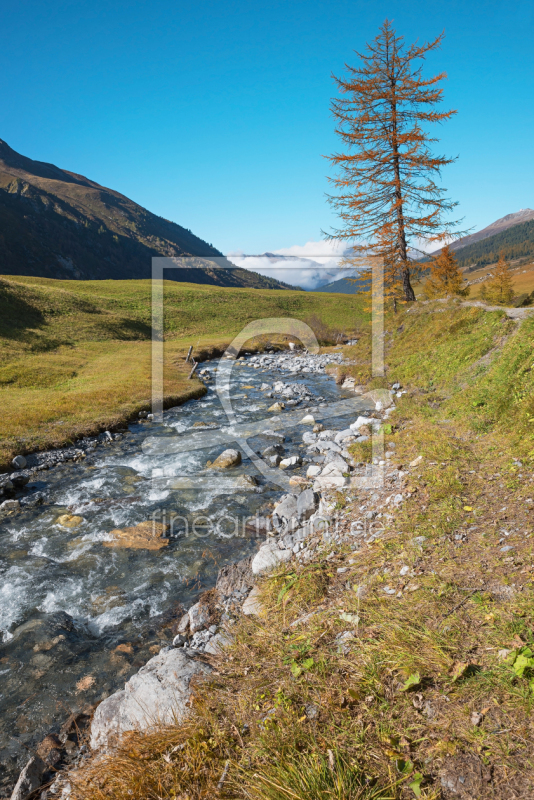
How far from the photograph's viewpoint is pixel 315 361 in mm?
34781

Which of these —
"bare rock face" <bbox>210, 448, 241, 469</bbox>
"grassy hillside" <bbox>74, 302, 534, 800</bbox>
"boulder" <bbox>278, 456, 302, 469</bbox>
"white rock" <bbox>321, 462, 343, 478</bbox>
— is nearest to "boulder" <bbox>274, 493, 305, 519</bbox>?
"white rock" <bbox>321, 462, 343, 478</bbox>

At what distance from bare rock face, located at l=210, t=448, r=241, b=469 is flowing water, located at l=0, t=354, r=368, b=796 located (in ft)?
1.39

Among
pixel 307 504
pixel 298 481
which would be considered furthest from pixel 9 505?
pixel 307 504

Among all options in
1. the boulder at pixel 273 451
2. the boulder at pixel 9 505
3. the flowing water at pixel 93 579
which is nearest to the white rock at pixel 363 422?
the flowing water at pixel 93 579

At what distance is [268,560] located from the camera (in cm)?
678

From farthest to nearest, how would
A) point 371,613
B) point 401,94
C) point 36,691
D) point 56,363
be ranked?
point 56,363 < point 401,94 < point 36,691 < point 371,613

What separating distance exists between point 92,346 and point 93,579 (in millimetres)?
33130

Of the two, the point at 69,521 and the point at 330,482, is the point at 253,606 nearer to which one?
the point at 330,482

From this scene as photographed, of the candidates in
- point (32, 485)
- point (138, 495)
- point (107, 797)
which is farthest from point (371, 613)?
point (32, 485)

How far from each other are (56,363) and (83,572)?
2406 cm

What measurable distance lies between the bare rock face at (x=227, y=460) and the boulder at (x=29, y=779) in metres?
8.69

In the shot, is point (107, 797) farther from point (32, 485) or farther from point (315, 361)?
point (315, 361)

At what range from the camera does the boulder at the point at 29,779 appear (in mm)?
3893

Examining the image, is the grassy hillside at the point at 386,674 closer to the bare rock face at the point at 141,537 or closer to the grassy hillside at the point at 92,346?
the bare rock face at the point at 141,537
